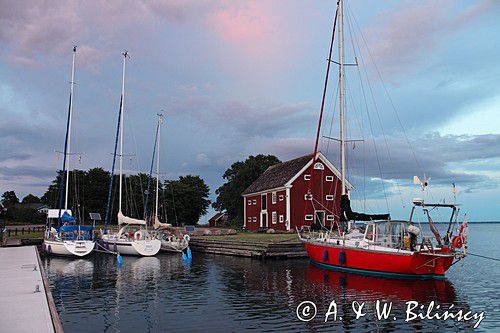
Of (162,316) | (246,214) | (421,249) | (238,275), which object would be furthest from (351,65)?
(246,214)

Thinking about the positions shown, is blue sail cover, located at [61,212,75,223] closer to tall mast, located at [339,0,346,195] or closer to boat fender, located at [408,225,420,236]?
tall mast, located at [339,0,346,195]

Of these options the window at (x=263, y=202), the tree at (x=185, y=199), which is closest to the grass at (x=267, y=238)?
the window at (x=263, y=202)

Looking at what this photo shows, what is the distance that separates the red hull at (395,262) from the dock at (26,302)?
54.8 ft

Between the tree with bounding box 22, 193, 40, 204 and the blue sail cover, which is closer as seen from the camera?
the blue sail cover

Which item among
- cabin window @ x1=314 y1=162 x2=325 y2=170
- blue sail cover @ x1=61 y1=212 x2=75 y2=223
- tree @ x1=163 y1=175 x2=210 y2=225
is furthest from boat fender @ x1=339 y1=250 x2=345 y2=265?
tree @ x1=163 y1=175 x2=210 y2=225

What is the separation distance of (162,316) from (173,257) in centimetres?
2219

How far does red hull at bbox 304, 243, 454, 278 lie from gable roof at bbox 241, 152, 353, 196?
87.9ft

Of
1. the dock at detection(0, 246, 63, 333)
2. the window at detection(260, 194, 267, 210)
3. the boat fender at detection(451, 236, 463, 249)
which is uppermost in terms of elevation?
the window at detection(260, 194, 267, 210)

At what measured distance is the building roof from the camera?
179 ft

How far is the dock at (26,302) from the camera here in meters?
11.7

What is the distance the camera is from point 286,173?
5662 cm

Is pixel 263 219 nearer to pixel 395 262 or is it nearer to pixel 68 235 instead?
pixel 68 235

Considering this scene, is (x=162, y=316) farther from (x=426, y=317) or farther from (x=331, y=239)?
(x=331, y=239)

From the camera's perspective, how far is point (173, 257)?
37.6m
